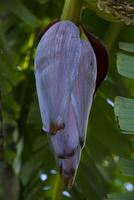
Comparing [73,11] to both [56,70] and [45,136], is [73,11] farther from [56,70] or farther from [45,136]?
[45,136]

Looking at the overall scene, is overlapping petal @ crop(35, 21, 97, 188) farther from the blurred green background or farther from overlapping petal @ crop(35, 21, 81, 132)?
the blurred green background

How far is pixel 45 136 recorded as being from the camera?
1.16 m

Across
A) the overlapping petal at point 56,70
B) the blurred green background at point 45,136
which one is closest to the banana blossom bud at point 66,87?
the overlapping petal at point 56,70

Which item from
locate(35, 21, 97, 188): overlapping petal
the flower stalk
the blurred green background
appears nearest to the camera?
locate(35, 21, 97, 188): overlapping petal

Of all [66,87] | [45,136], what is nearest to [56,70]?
[66,87]

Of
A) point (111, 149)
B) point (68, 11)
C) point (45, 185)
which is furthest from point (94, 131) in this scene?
point (68, 11)

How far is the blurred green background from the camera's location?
3.67 ft

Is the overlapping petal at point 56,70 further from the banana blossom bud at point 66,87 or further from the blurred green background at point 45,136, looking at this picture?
the blurred green background at point 45,136

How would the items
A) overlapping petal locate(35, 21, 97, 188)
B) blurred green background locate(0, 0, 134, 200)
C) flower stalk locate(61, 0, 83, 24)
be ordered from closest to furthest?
overlapping petal locate(35, 21, 97, 188) → flower stalk locate(61, 0, 83, 24) → blurred green background locate(0, 0, 134, 200)

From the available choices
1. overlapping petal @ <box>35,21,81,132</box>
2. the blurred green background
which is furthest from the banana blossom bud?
the blurred green background

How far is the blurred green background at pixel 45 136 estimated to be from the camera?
1120 millimetres

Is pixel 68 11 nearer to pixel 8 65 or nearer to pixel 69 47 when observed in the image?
pixel 69 47

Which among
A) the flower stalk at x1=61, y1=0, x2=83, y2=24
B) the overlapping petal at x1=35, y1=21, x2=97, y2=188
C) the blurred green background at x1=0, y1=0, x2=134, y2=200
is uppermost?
the flower stalk at x1=61, y1=0, x2=83, y2=24

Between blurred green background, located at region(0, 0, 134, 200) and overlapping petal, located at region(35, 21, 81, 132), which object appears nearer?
overlapping petal, located at region(35, 21, 81, 132)
